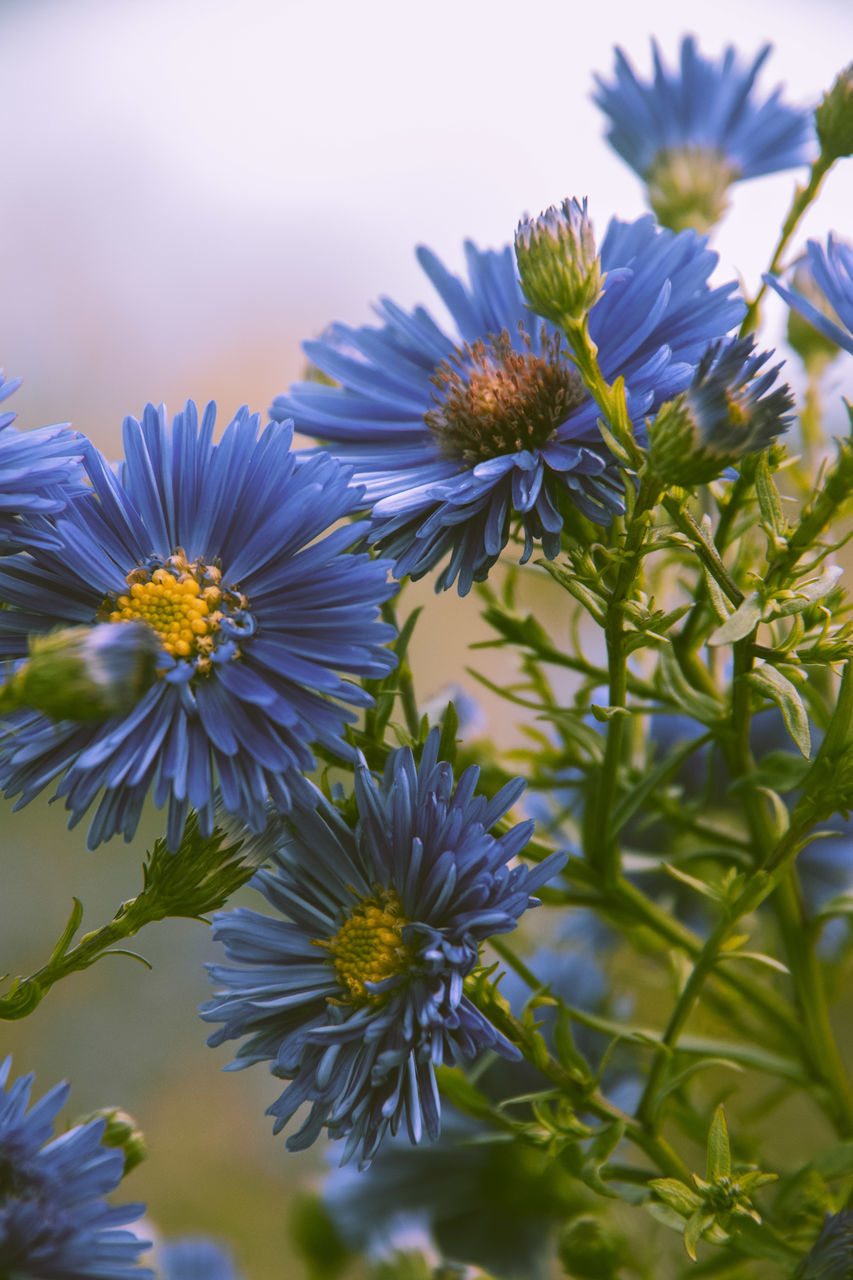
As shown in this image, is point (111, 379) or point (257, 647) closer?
point (257, 647)

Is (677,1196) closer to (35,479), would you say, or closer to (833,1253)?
(833,1253)

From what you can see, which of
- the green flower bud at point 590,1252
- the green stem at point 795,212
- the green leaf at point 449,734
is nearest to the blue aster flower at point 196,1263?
the green flower bud at point 590,1252

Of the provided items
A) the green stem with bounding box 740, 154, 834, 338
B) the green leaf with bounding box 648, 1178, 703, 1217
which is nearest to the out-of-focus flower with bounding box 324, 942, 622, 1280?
the green leaf with bounding box 648, 1178, 703, 1217

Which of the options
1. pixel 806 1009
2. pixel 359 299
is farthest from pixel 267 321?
pixel 806 1009

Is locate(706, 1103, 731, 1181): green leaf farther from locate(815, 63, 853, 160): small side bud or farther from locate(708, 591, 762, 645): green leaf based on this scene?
locate(815, 63, 853, 160): small side bud

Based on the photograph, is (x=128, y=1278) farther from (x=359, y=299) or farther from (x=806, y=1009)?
(x=359, y=299)

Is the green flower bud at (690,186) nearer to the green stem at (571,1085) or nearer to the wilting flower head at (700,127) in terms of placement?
the wilting flower head at (700,127)

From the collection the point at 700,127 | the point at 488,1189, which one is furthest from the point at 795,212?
the point at 488,1189
